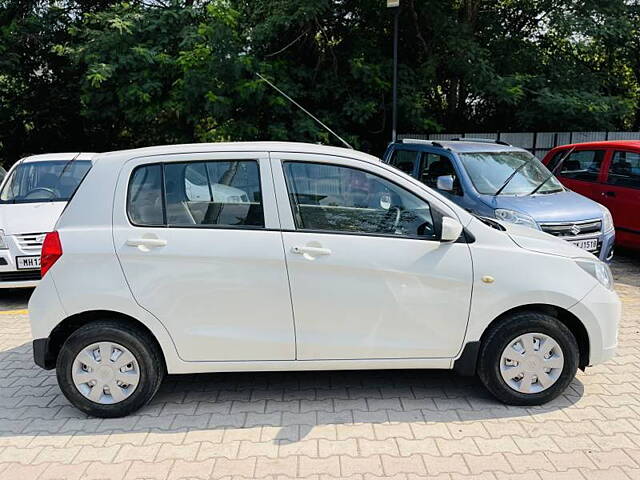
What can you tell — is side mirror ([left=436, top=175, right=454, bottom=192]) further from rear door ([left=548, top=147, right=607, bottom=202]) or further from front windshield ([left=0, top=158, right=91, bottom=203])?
front windshield ([left=0, top=158, right=91, bottom=203])

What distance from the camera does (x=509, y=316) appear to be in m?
3.61

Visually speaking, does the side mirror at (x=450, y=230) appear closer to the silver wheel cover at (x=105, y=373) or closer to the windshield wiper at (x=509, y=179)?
the silver wheel cover at (x=105, y=373)

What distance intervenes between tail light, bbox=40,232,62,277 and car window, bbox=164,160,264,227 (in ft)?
2.28

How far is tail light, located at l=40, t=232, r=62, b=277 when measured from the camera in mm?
3445

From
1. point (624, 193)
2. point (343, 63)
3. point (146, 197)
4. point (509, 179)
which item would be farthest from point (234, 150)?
point (343, 63)

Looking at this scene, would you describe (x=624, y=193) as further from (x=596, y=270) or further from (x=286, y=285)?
(x=286, y=285)

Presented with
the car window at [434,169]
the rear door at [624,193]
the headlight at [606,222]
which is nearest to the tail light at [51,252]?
the car window at [434,169]

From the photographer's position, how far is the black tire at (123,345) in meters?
→ 3.47

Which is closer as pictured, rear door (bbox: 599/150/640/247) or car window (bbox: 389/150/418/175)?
rear door (bbox: 599/150/640/247)

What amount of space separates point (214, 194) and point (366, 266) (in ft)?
3.55

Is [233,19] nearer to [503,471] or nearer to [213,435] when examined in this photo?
[213,435]

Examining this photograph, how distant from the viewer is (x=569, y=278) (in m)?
3.58

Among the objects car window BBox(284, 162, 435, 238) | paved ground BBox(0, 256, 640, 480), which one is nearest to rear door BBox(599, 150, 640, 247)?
paved ground BBox(0, 256, 640, 480)

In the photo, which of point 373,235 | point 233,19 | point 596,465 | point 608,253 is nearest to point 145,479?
point 373,235
